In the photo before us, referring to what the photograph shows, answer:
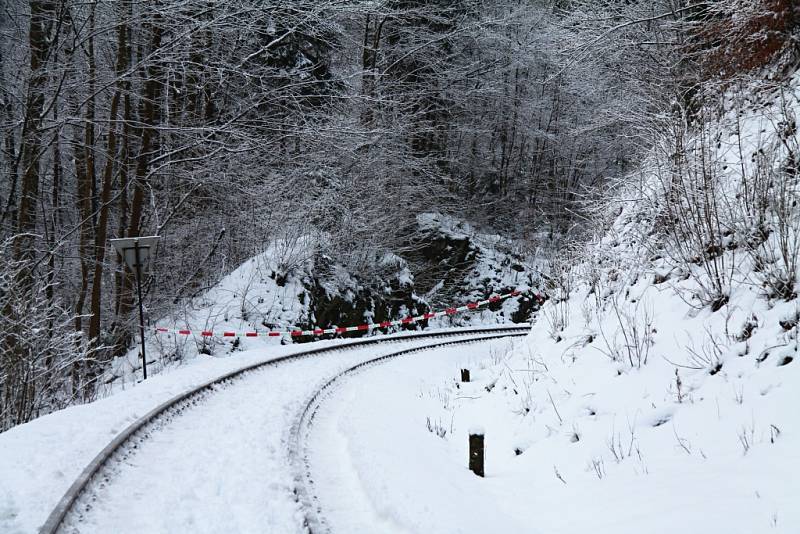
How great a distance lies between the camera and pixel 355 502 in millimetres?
5133

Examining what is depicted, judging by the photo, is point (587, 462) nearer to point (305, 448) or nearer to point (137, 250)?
point (305, 448)

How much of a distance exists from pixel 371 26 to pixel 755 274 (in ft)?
78.8

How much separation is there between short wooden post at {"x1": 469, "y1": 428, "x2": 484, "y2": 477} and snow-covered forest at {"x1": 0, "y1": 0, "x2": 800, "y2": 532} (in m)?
0.76

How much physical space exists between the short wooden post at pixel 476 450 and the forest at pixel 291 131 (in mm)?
3175

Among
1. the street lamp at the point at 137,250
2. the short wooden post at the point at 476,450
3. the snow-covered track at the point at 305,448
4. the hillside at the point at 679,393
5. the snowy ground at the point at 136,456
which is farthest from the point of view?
→ the street lamp at the point at 137,250

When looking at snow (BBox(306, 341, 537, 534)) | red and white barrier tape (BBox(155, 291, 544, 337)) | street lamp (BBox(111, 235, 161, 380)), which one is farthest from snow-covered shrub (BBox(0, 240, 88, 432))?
snow (BBox(306, 341, 537, 534))

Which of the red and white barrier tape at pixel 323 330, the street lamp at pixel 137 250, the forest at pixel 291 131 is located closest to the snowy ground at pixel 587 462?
the forest at pixel 291 131

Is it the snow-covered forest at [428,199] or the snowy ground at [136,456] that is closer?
the snowy ground at [136,456]

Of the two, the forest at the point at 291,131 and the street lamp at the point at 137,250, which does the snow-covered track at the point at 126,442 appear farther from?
the forest at the point at 291,131

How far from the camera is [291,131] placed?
1441 centimetres

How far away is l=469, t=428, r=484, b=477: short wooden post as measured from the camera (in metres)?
5.96

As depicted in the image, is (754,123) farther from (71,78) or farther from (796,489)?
(71,78)

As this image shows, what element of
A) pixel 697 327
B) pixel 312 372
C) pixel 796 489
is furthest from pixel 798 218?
pixel 312 372

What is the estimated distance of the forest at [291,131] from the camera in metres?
10.1
